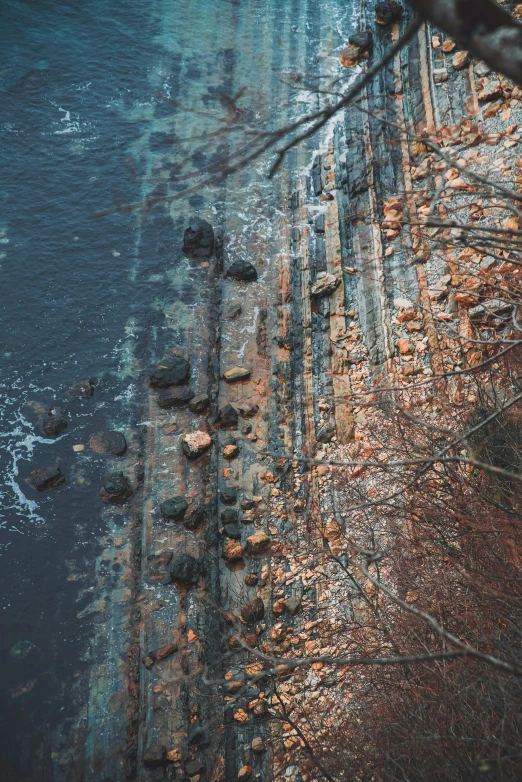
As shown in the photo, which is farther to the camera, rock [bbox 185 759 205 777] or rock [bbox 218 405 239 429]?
rock [bbox 218 405 239 429]

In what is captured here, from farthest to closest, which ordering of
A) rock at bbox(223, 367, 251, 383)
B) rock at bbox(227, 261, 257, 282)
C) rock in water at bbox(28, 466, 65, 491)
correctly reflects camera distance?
rock at bbox(227, 261, 257, 282)
rock at bbox(223, 367, 251, 383)
rock in water at bbox(28, 466, 65, 491)

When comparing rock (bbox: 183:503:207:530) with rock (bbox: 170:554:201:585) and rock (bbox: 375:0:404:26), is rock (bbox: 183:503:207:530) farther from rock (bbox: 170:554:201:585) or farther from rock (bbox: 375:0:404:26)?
rock (bbox: 375:0:404:26)

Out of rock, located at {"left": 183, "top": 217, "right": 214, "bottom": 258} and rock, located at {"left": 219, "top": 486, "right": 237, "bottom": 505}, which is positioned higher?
rock, located at {"left": 183, "top": 217, "right": 214, "bottom": 258}

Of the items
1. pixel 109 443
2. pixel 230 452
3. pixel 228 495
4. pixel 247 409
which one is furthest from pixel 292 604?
pixel 109 443

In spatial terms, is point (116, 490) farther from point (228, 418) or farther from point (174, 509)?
point (228, 418)

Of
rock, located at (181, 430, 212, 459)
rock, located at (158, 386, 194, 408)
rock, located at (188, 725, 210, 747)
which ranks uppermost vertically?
rock, located at (158, 386, 194, 408)

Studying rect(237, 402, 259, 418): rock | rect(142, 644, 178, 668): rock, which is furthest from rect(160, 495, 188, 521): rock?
rect(142, 644, 178, 668): rock
